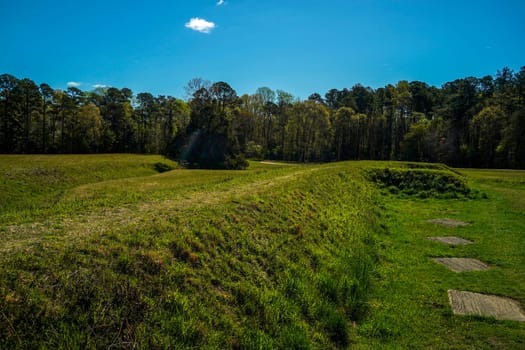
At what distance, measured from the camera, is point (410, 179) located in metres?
22.3

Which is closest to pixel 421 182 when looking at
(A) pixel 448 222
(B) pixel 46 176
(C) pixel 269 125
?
(A) pixel 448 222

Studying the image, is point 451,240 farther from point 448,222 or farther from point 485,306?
point 485,306

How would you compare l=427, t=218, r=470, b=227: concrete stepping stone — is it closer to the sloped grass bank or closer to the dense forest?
the sloped grass bank

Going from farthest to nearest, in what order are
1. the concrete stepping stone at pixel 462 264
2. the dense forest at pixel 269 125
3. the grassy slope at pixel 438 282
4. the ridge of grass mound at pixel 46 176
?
the dense forest at pixel 269 125 → the ridge of grass mound at pixel 46 176 → the concrete stepping stone at pixel 462 264 → the grassy slope at pixel 438 282

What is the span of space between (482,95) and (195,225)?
83.8 meters

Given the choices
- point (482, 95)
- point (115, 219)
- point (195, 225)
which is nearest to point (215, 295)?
point (195, 225)

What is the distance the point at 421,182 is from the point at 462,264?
14.6 metres

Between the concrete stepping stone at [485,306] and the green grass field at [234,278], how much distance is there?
9.3 inches

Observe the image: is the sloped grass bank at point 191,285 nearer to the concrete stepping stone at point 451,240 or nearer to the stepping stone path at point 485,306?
the stepping stone path at point 485,306

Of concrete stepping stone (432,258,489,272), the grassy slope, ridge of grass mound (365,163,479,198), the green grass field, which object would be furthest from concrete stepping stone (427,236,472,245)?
ridge of grass mound (365,163,479,198)

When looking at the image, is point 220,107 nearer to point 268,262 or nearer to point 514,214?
point 514,214

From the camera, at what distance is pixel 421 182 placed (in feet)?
70.9

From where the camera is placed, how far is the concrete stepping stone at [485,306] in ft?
18.8

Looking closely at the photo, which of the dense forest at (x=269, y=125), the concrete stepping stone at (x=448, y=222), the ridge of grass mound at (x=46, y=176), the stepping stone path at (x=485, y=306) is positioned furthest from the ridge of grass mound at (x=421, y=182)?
the dense forest at (x=269, y=125)
